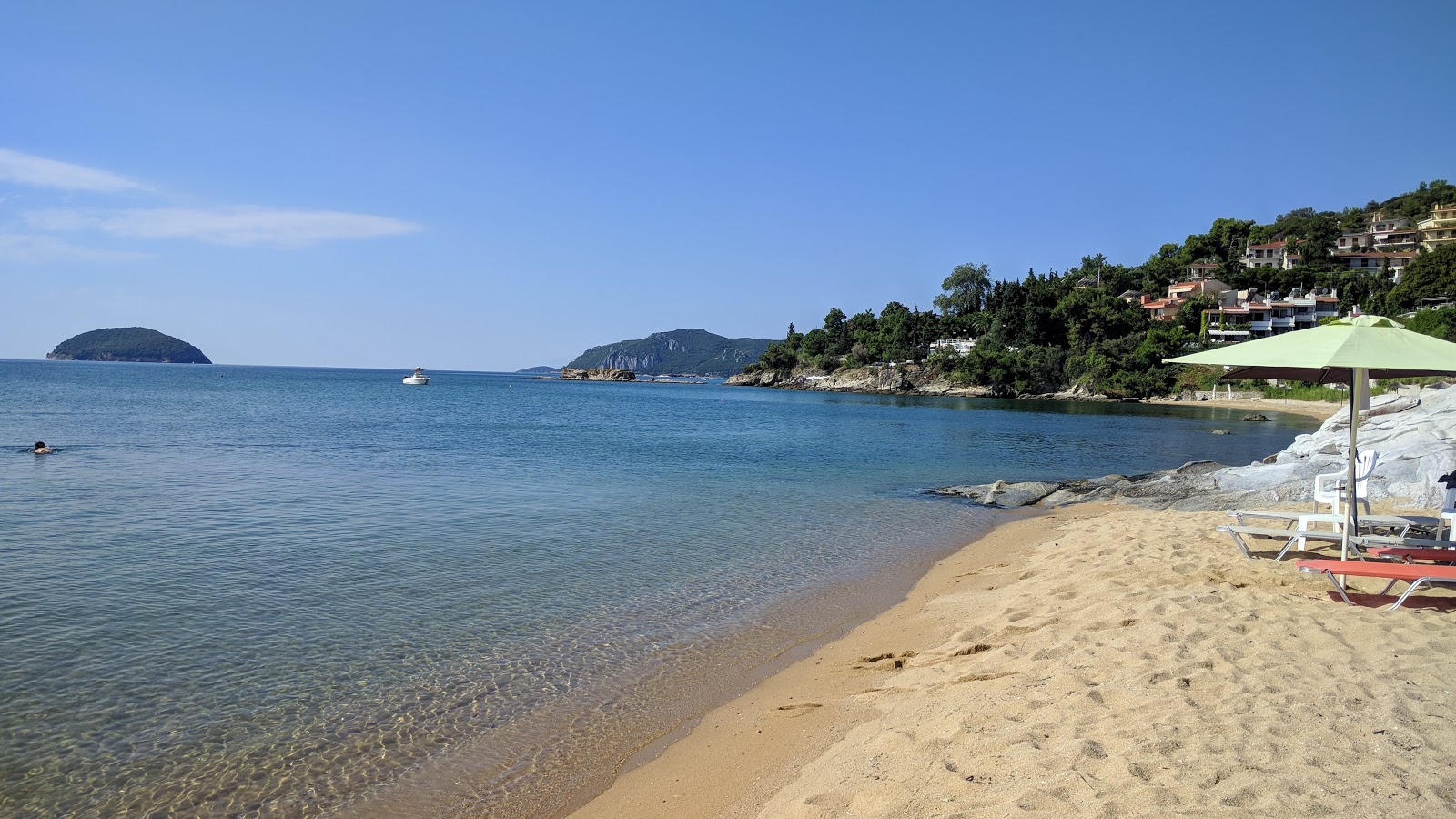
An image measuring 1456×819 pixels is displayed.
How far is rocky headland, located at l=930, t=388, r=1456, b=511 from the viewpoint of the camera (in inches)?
605

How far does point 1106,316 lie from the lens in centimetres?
10556

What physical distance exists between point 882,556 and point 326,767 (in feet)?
33.1

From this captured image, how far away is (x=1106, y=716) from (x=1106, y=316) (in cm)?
11189

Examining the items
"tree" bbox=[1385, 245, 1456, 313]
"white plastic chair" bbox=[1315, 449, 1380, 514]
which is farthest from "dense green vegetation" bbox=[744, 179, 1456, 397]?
"white plastic chair" bbox=[1315, 449, 1380, 514]

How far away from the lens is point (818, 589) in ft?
39.3

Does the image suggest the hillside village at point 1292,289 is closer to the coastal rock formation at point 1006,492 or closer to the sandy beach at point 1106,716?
the coastal rock formation at point 1006,492

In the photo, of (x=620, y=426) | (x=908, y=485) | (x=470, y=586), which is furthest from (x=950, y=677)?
(x=620, y=426)

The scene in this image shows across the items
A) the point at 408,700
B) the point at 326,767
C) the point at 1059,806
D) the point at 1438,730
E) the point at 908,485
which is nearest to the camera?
the point at 1059,806

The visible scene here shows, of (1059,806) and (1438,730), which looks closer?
(1059,806)

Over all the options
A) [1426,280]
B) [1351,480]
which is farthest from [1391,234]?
[1351,480]

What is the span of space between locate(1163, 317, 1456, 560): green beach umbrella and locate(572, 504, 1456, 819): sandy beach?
2.51 metres

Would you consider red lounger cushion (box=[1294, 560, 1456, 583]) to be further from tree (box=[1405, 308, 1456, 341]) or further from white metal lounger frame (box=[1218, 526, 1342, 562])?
tree (box=[1405, 308, 1456, 341])

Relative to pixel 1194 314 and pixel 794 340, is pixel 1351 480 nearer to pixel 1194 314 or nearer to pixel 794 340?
pixel 1194 314

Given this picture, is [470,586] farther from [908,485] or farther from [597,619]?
[908,485]
